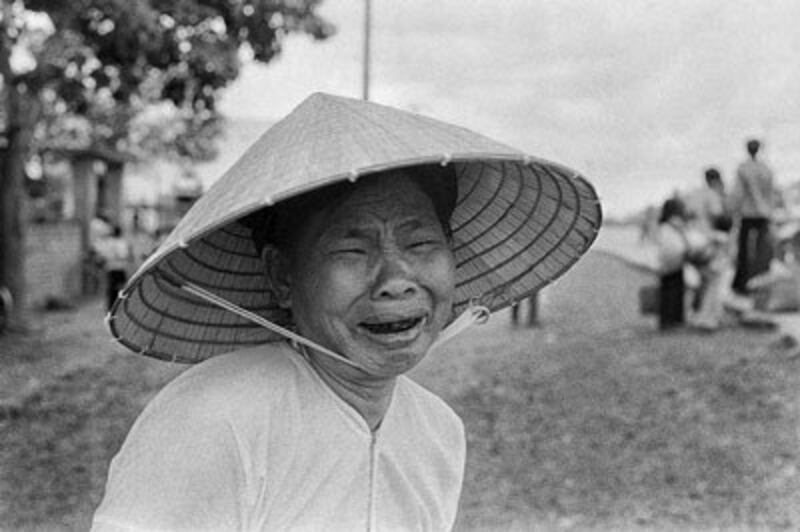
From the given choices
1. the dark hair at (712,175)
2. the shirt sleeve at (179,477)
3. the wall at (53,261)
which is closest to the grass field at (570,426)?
the dark hair at (712,175)

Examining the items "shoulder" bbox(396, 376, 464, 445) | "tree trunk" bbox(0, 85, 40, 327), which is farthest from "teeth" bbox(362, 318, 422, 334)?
"tree trunk" bbox(0, 85, 40, 327)

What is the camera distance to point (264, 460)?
4.79 ft

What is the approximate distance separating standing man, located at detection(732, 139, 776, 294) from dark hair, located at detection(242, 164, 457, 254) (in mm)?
8373

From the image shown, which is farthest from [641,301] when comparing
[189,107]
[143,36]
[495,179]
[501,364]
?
[495,179]

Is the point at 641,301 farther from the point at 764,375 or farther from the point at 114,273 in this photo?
the point at 114,273

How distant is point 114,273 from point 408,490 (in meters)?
11.7

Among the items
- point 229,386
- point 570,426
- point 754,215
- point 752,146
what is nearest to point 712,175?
point 752,146

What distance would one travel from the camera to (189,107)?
9.81 metres

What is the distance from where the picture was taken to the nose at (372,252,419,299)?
1.51 m

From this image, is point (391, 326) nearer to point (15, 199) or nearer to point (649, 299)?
point (649, 299)

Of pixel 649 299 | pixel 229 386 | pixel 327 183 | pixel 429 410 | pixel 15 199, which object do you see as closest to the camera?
pixel 327 183

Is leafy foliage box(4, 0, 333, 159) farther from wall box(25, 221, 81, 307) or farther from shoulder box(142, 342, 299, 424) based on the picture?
shoulder box(142, 342, 299, 424)

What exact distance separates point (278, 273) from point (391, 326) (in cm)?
23

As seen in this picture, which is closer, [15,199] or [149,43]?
[149,43]
